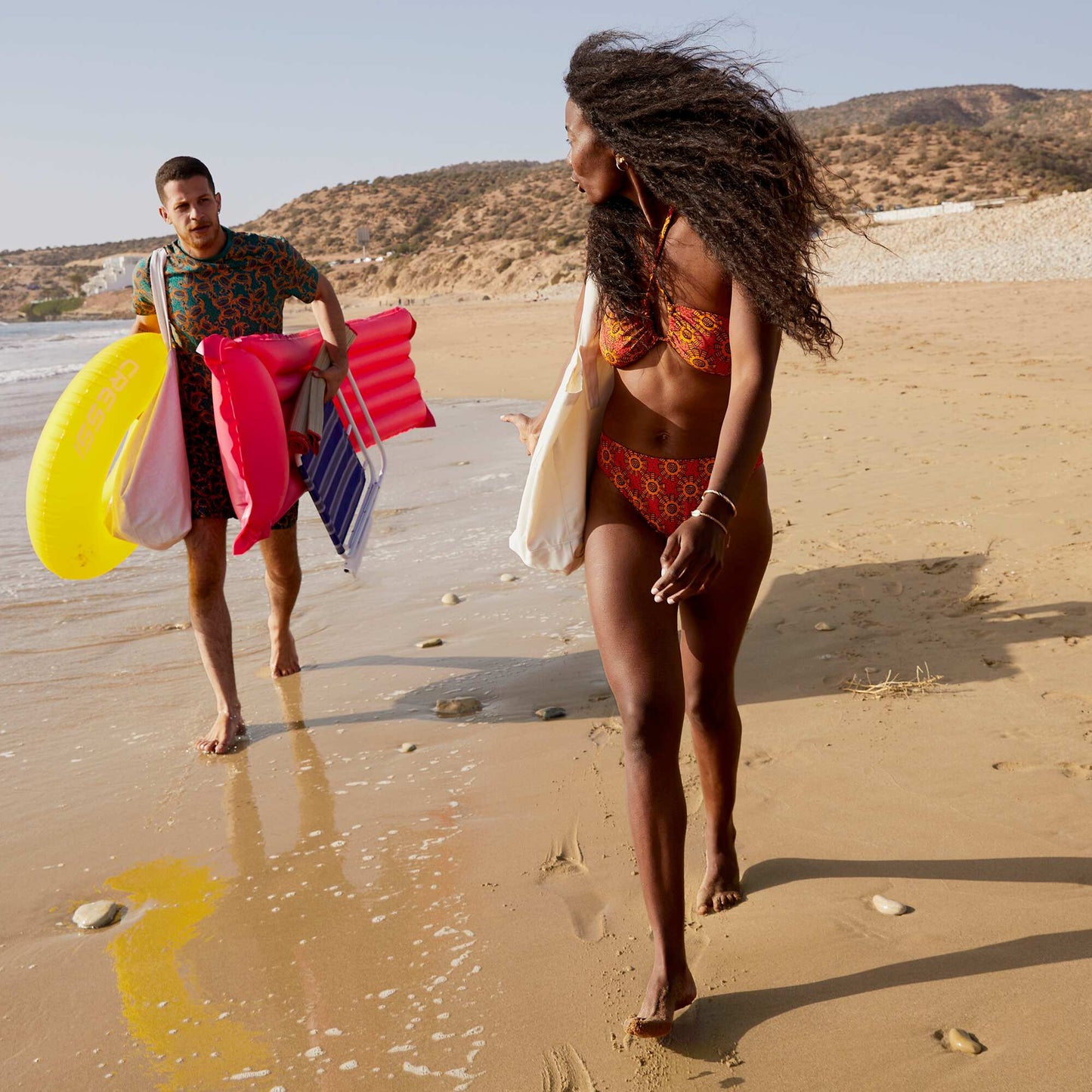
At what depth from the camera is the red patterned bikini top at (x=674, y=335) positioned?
2379 mm

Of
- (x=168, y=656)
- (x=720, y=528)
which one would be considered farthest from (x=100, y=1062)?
(x=168, y=656)

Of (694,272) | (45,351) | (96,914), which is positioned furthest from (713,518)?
(45,351)

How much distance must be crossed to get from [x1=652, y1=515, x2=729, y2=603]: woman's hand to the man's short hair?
8.89 ft

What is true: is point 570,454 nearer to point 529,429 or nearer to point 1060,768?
point 529,429

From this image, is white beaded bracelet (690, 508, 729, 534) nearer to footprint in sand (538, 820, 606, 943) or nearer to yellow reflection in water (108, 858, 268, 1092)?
footprint in sand (538, 820, 606, 943)

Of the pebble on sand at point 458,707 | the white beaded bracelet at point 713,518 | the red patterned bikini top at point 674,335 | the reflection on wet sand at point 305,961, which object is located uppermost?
the red patterned bikini top at point 674,335

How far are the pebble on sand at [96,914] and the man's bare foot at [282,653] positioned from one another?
176 centimetres

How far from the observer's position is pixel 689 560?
213cm

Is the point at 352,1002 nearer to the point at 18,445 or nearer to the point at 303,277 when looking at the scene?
the point at 303,277

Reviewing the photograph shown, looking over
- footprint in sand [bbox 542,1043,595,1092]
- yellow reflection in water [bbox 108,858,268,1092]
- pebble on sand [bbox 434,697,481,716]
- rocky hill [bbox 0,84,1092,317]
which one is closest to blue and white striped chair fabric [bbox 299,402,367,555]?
pebble on sand [bbox 434,697,481,716]

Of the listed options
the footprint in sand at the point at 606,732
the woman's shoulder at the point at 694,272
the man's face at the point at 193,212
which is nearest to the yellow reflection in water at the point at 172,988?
the footprint in sand at the point at 606,732

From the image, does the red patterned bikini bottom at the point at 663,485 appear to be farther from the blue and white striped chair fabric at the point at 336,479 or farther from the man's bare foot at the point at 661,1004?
the blue and white striped chair fabric at the point at 336,479

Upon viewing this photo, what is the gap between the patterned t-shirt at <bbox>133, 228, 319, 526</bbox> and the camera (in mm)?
4043

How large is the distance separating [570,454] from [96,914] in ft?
5.75
